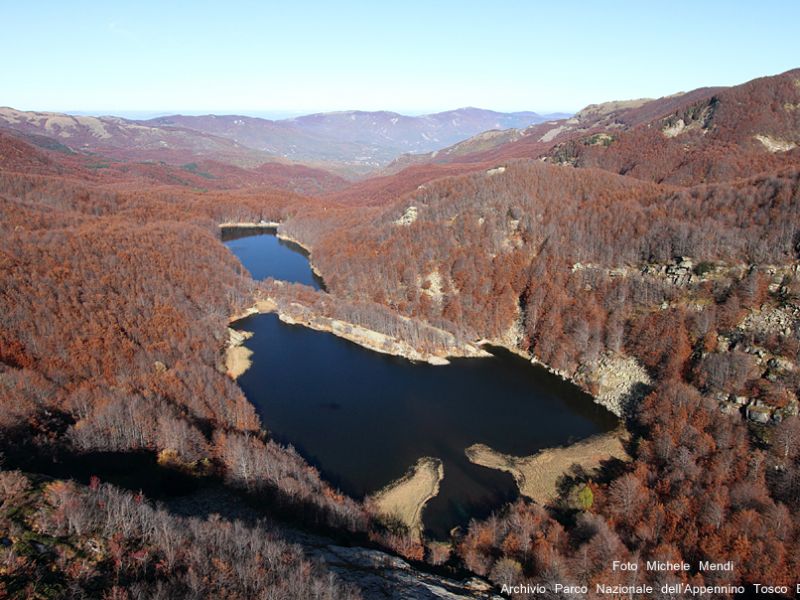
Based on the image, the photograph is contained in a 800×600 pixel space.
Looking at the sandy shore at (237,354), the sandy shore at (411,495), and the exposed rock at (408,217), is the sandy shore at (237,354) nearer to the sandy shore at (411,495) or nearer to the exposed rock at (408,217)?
the sandy shore at (411,495)

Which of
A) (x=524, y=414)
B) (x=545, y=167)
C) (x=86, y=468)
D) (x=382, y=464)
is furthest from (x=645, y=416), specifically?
(x=545, y=167)

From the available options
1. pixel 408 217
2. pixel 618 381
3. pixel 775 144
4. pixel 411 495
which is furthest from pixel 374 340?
pixel 775 144

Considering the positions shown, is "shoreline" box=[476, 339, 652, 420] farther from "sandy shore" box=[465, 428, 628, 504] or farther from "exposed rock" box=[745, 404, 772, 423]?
"exposed rock" box=[745, 404, 772, 423]

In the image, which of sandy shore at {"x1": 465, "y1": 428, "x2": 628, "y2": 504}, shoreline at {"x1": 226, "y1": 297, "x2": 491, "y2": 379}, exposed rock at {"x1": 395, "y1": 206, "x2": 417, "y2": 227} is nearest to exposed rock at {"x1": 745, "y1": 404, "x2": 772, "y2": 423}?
sandy shore at {"x1": 465, "y1": 428, "x2": 628, "y2": 504}

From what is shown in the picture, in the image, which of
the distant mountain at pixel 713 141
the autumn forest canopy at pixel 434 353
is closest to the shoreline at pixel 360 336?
the autumn forest canopy at pixel 434 353

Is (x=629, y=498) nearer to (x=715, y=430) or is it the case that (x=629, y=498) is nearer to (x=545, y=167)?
(x=715, y=430)
